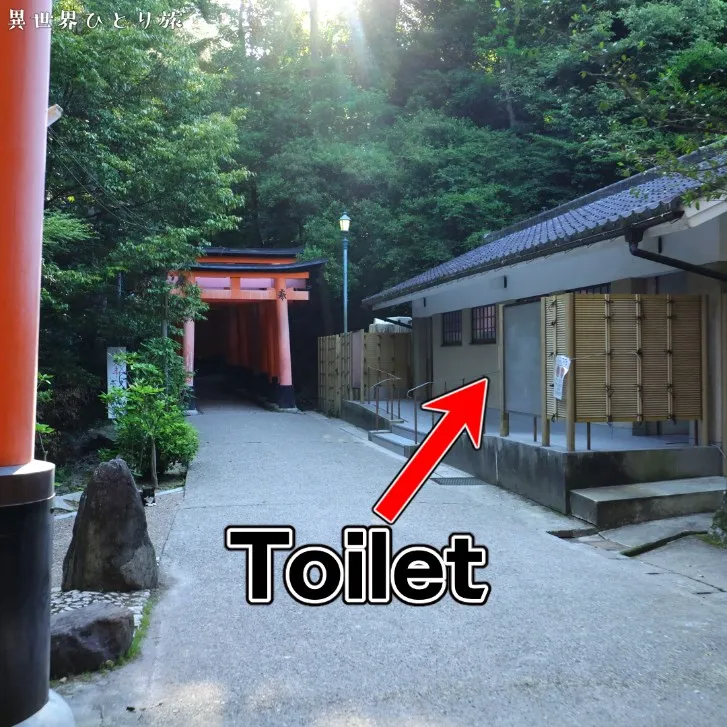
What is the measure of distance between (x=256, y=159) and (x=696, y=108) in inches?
843

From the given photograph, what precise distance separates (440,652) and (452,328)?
14.2 meters

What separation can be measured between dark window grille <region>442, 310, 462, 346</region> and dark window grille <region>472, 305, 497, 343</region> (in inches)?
33.1

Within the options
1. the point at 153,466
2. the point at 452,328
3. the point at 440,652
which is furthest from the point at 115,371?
the point at 440,652

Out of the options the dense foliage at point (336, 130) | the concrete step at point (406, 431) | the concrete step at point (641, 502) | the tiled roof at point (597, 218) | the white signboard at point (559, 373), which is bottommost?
the concrete step at point (641, 502)

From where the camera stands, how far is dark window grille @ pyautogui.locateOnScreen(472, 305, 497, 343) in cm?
1580

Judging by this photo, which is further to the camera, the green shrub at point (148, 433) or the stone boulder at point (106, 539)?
the green shrub at point (148, 433)

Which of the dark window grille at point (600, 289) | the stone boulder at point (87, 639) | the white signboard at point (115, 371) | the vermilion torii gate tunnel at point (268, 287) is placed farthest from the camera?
the vermilion torii gate tunnel at point (268, 287)

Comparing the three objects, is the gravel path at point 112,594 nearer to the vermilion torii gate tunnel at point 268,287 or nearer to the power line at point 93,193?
the power line at point 93,193

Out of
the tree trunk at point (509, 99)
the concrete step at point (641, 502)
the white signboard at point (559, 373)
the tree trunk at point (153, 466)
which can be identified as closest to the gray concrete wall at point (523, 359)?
the white signboard at point (559, 373)

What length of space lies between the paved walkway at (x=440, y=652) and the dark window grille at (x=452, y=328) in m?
10.7

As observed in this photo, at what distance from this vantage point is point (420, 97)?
27.6m

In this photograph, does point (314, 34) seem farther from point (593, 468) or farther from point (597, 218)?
point (593, 468)

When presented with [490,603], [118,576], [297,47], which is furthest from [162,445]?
[297,47]

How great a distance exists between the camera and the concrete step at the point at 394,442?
1238cm
